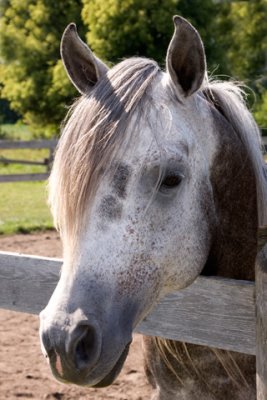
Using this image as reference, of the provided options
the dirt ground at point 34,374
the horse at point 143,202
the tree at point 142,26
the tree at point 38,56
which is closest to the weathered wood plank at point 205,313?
the horse at point 143,202

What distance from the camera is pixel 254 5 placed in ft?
74.2

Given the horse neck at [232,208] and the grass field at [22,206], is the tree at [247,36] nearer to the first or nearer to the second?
the grass field at [22,206]

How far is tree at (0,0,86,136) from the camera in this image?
20422 millimetres

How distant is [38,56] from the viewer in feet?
67.5

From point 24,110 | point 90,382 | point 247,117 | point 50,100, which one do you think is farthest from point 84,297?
point 24,110

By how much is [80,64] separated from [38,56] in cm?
1892

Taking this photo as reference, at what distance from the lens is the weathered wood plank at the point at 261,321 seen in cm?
194

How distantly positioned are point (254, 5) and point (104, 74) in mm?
21783

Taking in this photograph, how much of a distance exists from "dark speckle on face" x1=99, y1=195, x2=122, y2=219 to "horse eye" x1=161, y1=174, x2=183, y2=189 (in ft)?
0.57

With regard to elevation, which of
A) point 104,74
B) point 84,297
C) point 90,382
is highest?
point 104,74

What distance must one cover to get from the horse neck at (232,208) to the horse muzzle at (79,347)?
65 cm

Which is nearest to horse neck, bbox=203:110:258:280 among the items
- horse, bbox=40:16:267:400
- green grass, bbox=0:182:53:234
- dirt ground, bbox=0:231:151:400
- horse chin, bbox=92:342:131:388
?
horse, bbox=40:16:267:400

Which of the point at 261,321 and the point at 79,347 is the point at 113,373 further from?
the point at 261,321

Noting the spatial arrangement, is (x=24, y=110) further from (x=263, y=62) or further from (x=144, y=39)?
(x=263, y=62)
